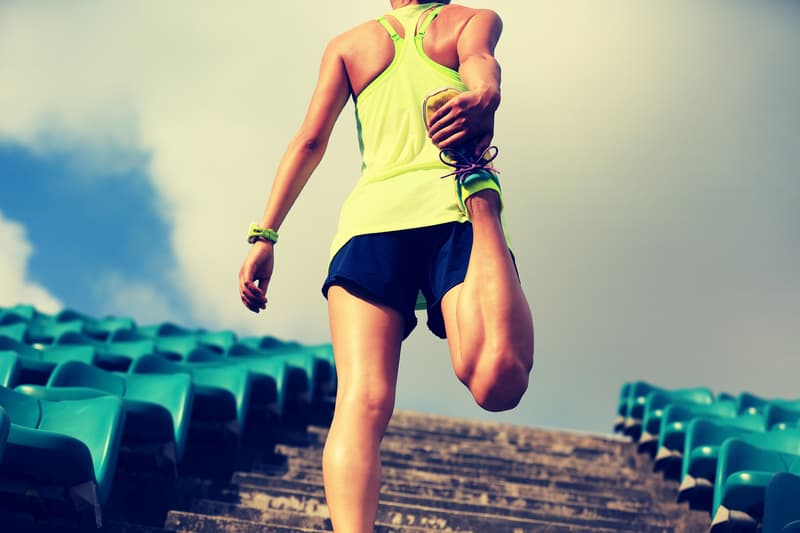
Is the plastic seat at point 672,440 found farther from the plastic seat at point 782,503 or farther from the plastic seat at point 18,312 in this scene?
the plastic seat at point 18,312

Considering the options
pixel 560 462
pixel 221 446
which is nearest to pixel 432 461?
pixel 560 462

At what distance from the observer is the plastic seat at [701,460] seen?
404 cm

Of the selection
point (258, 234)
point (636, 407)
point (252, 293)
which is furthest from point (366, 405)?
point (636, 407)

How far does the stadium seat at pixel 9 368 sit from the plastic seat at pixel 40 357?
0.35ft

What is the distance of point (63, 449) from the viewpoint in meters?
2.47

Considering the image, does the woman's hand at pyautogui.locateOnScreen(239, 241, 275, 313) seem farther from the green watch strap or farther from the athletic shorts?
the athletic shorts

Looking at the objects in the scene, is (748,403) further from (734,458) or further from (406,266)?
(406,266)

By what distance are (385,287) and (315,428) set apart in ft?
14.0

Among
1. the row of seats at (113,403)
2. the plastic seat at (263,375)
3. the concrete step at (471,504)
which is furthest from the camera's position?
the plastic seat at (263,375)

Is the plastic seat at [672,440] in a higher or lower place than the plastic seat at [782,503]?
higher

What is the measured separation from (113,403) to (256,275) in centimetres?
109

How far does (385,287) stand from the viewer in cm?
188

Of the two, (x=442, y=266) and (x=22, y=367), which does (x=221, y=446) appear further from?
(x=442, y=266)

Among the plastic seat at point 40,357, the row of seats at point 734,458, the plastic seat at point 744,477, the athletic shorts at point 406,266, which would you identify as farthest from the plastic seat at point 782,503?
the plastic seat at point 40,357
